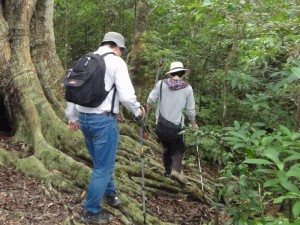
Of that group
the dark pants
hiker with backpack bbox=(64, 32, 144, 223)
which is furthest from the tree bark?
hiker with backpack bbox=(64, 32, 144, 223)

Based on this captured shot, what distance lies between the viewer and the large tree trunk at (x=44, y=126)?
544 centimetres

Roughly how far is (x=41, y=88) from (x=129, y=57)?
395cm

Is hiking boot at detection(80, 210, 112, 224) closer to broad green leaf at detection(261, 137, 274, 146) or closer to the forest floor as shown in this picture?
the forest floor

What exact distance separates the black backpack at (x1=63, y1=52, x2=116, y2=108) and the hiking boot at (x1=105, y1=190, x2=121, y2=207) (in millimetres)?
1306

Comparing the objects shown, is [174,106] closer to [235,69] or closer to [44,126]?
[44,126]

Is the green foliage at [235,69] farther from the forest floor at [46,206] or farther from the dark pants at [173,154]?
the forest floor at [46,206]

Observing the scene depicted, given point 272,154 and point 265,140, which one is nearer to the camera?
point 272,154

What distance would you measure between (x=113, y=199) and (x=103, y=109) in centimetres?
128

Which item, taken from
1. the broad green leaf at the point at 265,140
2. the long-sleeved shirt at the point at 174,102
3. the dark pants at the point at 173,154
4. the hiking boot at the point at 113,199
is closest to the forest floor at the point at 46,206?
the hiking boot at the point at 113,199

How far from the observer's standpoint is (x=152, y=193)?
6.09 meters

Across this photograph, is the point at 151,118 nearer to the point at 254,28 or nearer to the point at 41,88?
the point at 41,88

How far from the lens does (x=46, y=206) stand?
4.81 meters

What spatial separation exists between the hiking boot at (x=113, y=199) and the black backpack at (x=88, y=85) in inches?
51.4

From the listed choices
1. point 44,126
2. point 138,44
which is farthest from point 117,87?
point 138,44
